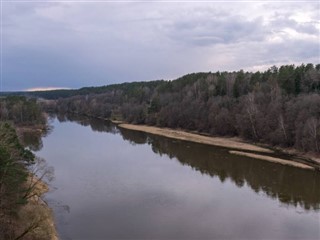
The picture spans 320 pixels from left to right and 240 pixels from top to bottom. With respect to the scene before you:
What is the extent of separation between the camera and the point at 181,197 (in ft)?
96.4

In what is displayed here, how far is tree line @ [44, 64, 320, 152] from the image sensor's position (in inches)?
1924

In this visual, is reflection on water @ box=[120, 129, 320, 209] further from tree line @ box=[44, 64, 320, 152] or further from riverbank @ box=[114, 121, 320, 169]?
tree line @ box=[44, 64, 320, 152]

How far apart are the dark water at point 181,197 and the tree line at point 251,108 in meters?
8.19

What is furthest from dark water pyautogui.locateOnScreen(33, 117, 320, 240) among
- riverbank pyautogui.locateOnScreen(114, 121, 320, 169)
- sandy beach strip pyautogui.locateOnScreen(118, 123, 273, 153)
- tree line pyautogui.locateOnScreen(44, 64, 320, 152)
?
tree line pyautogui.locateOnScreen(44, 64, 320, 152)

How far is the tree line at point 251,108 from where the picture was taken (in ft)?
160

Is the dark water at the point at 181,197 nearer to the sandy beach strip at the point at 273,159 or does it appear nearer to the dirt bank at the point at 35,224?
the dirt bank at the point at 35,224

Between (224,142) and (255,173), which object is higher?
(224,142)

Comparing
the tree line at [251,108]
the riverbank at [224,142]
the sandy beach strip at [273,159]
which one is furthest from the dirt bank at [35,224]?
the tree line at [251,108]

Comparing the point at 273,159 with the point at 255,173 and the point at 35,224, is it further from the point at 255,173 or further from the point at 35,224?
the point at 35,224

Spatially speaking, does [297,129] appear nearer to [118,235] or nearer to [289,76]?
[289,76]

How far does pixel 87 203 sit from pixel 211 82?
198 ft

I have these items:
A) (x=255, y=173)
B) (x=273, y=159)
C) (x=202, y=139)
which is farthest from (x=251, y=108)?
(x=255, y=173)

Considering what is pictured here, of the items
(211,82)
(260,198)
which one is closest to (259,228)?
(260,198)

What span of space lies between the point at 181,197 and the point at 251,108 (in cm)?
3065
